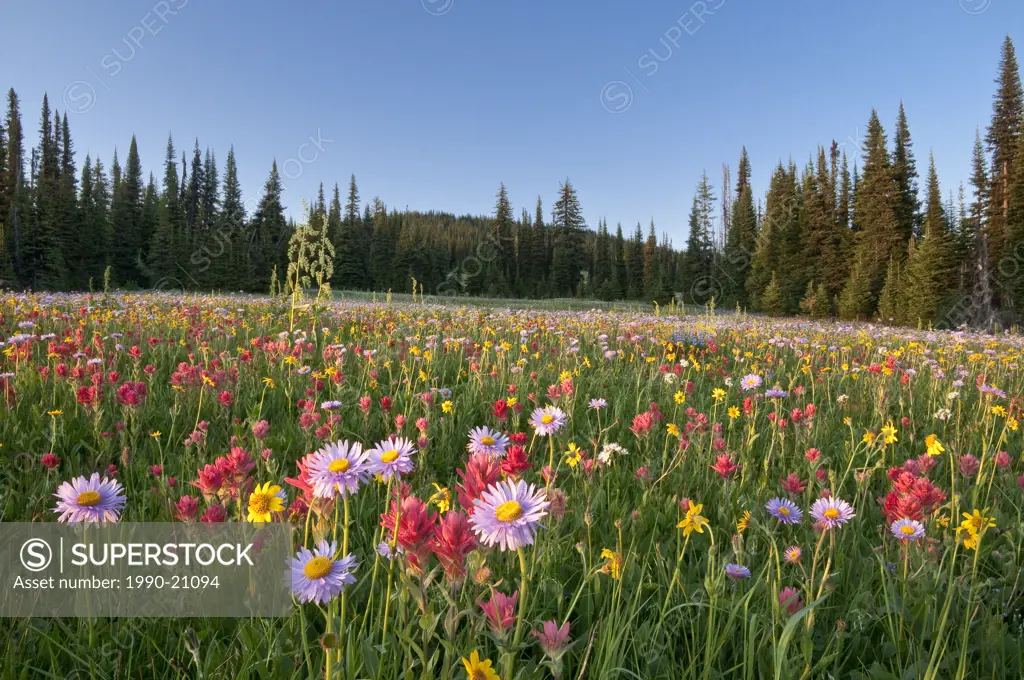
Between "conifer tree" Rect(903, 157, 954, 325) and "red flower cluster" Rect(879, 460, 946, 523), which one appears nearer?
"red flower cluster" Rect(879, 460, 946, 523)

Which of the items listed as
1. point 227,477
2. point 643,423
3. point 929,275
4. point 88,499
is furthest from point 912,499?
point 929,275

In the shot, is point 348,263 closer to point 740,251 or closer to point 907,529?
point 740,251

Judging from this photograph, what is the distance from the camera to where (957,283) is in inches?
1300

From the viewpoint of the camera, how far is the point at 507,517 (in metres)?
0.87

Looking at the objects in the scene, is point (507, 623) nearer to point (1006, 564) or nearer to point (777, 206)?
point (1006, 564)

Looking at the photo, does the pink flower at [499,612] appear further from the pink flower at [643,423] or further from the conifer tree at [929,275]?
the conifer tree at [929,275]

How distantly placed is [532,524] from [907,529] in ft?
4.23

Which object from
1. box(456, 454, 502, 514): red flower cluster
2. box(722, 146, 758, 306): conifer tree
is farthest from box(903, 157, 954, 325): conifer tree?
box(456, 454, 502, 514): red flower cluster

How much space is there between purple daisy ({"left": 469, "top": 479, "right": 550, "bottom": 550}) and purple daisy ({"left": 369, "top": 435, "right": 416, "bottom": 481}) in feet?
0.70

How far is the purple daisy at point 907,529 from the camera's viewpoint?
1479 mm

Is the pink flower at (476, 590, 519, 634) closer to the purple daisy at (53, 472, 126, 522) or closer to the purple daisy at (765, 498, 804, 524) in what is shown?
the purple daisy at (53, 472, 126, 522)

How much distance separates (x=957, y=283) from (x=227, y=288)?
57202 mm

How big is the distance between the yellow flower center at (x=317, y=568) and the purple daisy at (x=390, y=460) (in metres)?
0.18

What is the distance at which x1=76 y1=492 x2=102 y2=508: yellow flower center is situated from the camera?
1244 mm
